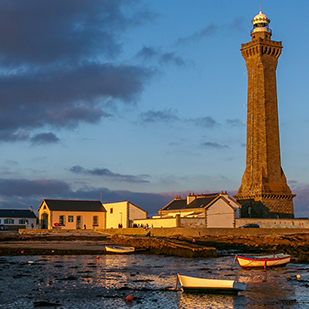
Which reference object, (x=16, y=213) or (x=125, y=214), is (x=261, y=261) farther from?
(x=16, y=213)

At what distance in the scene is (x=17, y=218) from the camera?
86062 mm

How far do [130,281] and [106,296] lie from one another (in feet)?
14.1

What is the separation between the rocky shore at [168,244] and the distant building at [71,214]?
5176 mm

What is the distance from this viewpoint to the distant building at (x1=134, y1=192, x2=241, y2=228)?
190ft

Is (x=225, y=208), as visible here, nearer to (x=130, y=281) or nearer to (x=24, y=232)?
(x=24, y=232)

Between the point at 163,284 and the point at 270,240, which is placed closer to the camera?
the point at 163,284

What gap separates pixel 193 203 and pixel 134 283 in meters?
38.2

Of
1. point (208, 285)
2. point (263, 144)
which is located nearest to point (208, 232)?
point (263, 144)

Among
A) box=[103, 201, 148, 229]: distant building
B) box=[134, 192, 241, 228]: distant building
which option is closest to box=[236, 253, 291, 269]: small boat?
box=[134, 192, 241, 228]: distant building

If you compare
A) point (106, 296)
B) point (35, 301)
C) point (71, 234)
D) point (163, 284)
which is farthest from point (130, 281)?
point (71, 234)

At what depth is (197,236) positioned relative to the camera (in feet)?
179

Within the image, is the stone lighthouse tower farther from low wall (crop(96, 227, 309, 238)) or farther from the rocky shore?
the rocky shore

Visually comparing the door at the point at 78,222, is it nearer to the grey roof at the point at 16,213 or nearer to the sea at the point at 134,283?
the grey roof at the point at 16,213

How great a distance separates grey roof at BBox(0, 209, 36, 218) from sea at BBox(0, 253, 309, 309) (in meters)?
50.8
